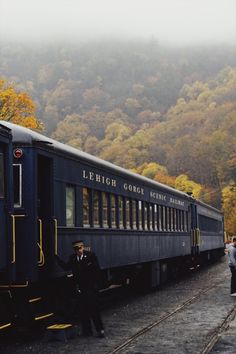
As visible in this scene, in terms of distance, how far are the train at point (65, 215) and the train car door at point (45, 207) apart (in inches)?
0.6

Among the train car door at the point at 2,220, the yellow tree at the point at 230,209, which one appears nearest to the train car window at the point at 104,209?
the train car door at the point at 2,220

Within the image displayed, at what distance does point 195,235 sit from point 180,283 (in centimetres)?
601

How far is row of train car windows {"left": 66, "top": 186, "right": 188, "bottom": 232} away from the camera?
46.5 ft

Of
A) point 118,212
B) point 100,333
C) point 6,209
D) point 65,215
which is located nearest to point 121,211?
point 118,212

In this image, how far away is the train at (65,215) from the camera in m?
10.2

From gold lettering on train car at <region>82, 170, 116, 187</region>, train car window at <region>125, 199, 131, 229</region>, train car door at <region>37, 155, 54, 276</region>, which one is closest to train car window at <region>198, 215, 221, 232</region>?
train car window at <region>125, 199, 131, 229</region>

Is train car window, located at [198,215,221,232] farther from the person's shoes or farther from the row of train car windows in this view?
the person's shoes

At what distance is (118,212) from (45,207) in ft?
17.4

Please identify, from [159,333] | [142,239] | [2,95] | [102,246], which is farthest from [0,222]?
[2,95]

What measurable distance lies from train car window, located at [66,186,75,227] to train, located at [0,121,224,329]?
0.06ft

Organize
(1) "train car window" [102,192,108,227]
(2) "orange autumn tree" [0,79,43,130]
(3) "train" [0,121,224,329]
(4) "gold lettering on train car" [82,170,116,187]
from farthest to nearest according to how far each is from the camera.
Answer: (2) "orange autumn tree" [0,79,43,130]
(1) "train car window" [102,192,108,227]
(4) "gold lettering on train car" [82,170,116,187]
(3) "train" [0,121,224,329]

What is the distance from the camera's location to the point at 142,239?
19703 millimetres

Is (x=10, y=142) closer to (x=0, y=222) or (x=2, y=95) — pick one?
(x=0, y=222)

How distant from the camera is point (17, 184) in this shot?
433 inches
